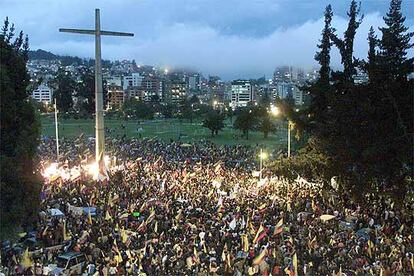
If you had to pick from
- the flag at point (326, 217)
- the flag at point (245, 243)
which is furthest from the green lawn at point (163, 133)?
the flag at point (245, 243)

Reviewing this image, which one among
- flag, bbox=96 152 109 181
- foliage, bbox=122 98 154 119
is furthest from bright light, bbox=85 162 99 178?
foliage, bbox=122 98 154 119

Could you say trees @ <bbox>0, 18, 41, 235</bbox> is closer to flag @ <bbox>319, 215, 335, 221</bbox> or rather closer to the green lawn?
flag @ <bbox>319, 215, 335, 221</bbox>

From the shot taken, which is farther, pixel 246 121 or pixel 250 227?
pixel 246 121

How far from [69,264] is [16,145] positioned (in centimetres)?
420

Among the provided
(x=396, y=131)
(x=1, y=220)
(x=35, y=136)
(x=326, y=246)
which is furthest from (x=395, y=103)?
(x=1, y=220)

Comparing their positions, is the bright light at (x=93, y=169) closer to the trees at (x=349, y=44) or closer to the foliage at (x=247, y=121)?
the trees at (x=349, y=44)

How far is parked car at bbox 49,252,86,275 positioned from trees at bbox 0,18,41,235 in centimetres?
207

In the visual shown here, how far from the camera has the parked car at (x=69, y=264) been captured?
1325cm

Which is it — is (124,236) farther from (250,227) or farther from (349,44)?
(349,44)

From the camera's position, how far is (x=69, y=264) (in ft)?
46.4

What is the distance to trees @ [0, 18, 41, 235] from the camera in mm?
15062

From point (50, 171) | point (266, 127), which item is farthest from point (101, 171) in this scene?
point (266, 127)

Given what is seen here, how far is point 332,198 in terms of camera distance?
2438cm

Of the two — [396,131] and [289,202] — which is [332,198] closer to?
[289,202]
